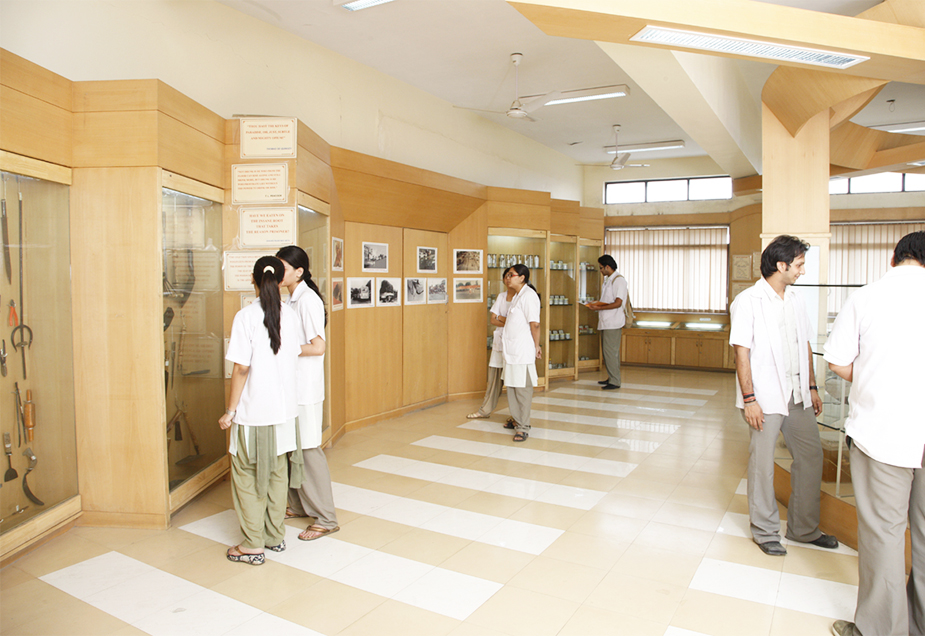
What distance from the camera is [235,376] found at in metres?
3.20

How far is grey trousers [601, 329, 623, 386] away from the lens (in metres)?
9.14

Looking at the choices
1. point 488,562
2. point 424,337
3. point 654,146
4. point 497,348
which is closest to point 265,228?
point 497,348

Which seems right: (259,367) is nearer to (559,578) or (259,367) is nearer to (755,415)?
(559,578)

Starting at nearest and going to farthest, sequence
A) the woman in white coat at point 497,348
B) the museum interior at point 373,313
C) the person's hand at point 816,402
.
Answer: the museum interior at point 373,313, the person's hand at point 816,402, the woman in white coat at point 497,348

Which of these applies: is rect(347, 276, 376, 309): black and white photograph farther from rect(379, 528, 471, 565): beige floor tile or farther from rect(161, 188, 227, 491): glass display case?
rect(379, 528, 471, 565): beige floor tile

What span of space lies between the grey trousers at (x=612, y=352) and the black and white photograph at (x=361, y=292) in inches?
165

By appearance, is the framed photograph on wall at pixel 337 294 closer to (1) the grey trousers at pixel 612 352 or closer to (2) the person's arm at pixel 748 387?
(2) the person's arm at pixel 748 387

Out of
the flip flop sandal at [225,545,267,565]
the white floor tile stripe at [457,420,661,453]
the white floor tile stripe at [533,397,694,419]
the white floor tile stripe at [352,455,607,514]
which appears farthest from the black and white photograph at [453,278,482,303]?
the flip flop sandal at [225,545,267,565]

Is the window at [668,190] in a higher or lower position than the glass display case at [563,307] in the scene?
higher

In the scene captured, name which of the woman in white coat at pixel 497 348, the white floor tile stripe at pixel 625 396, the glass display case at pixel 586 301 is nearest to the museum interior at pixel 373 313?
the white floor tile stripe at pixel 625 396

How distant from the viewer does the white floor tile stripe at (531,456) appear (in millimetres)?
5121

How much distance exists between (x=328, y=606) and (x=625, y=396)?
642 cm

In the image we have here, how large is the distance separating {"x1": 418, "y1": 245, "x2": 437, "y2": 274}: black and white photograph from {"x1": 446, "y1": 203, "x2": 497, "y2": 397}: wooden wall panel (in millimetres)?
330

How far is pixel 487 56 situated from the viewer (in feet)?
22.4
